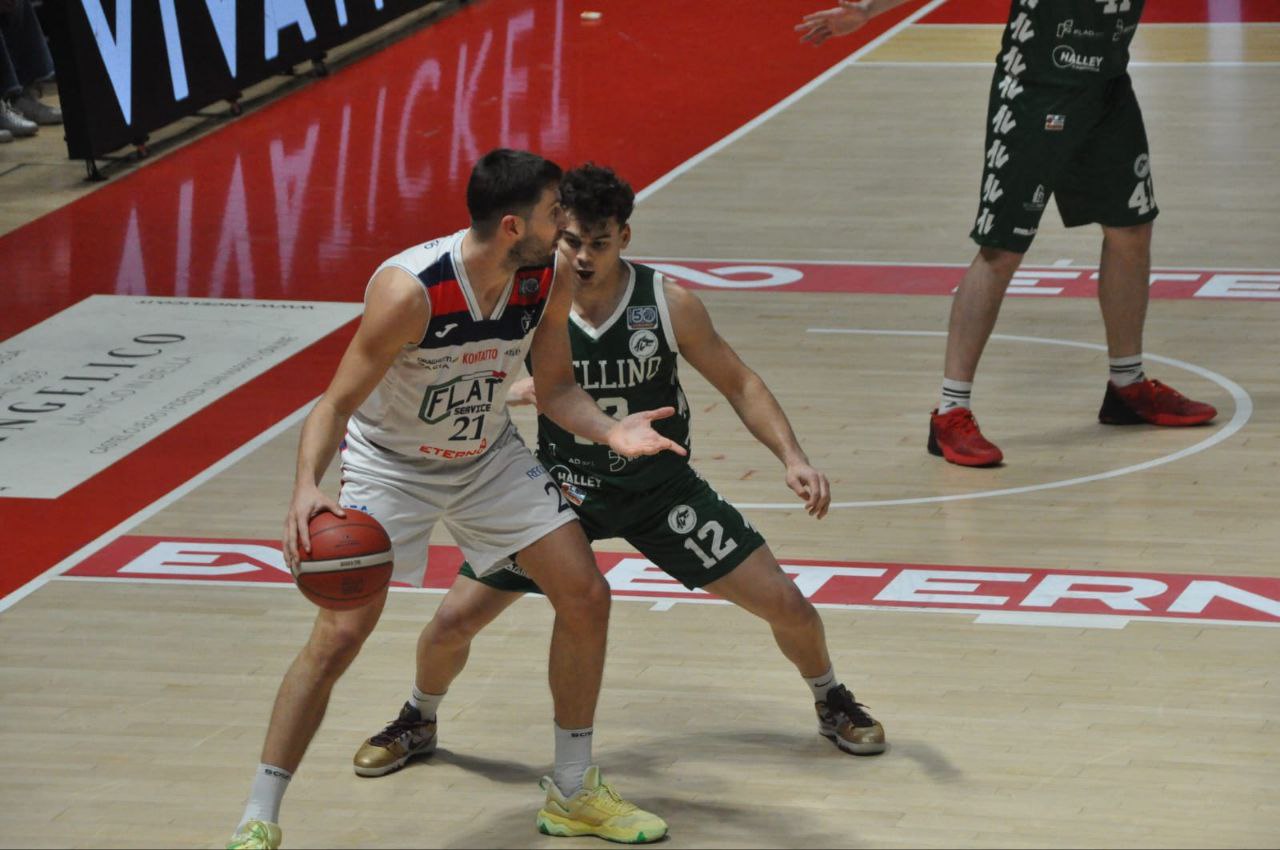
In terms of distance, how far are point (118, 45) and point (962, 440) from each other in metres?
6.49

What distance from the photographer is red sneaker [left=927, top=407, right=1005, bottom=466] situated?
298 inches

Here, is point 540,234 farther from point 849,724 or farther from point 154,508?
point 154,508

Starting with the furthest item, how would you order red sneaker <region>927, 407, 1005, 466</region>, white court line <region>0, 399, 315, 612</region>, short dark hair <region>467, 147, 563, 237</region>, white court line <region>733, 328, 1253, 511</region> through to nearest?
red sneaker <region>927, 407, 1005, 466</region>
white court line <region>733, 328, 1253, 511</region>
white court line <region>0, 399, 315, 612</region>
short dark hair <region>467, 147, 563, 237</region>

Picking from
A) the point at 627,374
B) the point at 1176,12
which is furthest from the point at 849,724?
the point at 1176,12

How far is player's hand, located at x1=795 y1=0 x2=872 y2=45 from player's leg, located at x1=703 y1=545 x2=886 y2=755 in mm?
2837

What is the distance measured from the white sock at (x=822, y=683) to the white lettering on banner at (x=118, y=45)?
25.6 feet

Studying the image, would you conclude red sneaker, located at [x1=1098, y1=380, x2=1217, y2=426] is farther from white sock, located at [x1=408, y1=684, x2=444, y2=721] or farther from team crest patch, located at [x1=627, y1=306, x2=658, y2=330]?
white sock, located at [x1=408, y1=684, x2=444, y2=721]

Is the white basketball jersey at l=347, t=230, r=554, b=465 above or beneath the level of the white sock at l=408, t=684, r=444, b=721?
above

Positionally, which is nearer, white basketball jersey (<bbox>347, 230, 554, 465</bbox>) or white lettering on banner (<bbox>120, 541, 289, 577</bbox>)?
white basketball jersey (<bbox>347, 230, 554, 465</bbox>)

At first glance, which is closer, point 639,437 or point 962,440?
point 639,437

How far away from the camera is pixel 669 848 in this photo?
15.8 feet

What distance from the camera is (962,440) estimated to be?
7613 millimetres

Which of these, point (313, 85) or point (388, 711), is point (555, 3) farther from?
point (388, 711)

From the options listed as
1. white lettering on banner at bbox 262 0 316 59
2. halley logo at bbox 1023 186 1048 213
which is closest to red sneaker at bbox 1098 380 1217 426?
halley logo at bbox 1023 186 1048 213
